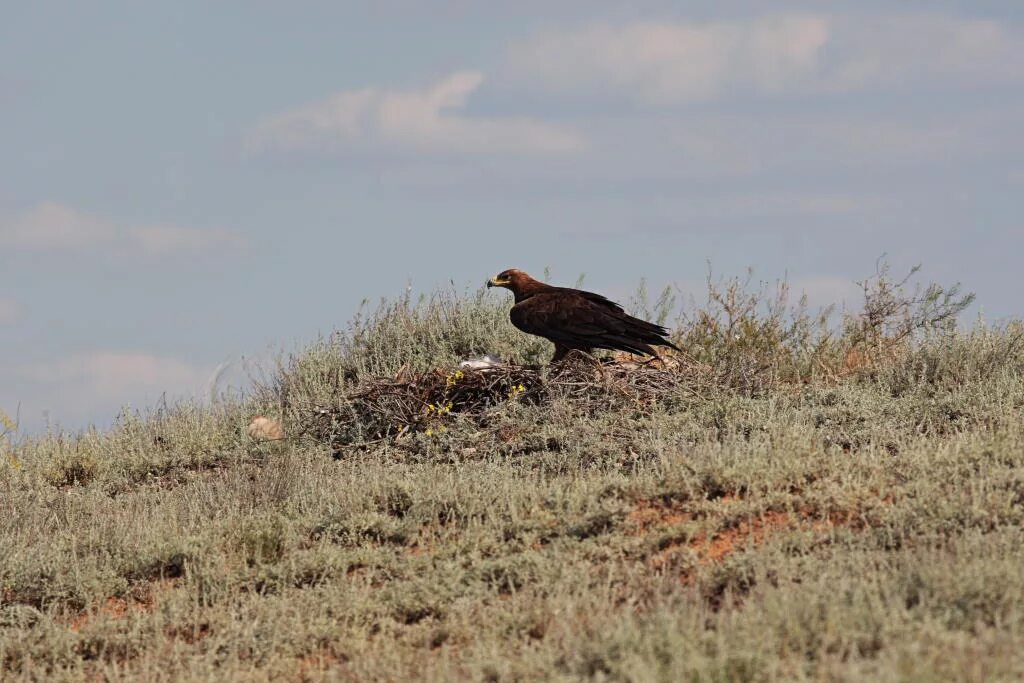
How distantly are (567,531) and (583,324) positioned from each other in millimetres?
4325

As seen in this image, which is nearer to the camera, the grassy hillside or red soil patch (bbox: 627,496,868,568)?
the grassy hillside

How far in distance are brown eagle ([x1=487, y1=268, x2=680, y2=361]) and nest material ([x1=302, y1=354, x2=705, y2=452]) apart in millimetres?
249

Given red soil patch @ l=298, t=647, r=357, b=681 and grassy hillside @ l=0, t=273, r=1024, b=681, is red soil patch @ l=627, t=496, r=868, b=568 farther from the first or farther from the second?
red soil patch @ l=298, t=647, r=357, b=681

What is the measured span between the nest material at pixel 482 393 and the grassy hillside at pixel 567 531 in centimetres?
3

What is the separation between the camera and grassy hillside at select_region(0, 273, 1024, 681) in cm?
489

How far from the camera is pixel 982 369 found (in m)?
11.6

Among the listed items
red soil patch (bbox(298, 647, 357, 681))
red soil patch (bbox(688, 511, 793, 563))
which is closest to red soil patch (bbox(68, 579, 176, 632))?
red soil patch (bbox(298, 647, 357, 681))

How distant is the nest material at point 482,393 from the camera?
436 inches

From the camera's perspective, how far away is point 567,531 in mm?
7191

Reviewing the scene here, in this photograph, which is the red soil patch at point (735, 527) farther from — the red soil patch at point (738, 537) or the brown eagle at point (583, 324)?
the brown eagle at point (583, 324)

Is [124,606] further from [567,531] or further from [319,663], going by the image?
[567,531]

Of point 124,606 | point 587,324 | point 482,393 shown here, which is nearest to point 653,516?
point 124,606

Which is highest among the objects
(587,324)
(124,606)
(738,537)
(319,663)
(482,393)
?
(587,324)

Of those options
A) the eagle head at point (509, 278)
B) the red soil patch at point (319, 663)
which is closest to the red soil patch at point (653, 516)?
the red soil patch at point (319, 663)
